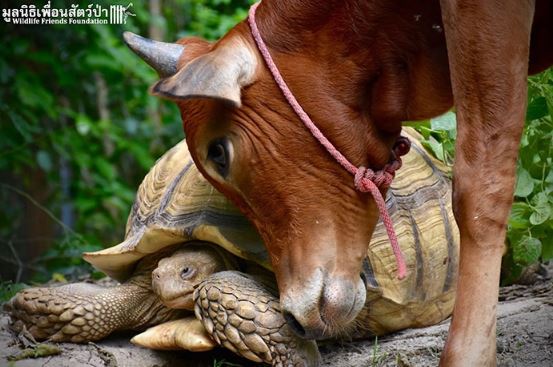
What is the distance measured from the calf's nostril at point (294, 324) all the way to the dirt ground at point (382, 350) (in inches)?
13.8

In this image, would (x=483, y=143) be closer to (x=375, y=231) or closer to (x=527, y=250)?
(x=375, y=231)

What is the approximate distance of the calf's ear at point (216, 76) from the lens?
303 cm

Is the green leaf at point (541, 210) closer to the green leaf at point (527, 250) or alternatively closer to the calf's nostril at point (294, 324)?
the green leaf at point (527, 250)

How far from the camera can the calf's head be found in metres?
3.27

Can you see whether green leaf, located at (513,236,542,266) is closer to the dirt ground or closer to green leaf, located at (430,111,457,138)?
the dirt ground

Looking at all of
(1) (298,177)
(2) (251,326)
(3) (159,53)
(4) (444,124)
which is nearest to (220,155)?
(1) (298,177)

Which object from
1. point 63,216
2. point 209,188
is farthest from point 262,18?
point 63,216

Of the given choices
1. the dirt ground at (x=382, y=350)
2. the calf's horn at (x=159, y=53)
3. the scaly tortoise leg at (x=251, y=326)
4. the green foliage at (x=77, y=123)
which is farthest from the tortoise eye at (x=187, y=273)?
the green foliage at (x=77, y=123)

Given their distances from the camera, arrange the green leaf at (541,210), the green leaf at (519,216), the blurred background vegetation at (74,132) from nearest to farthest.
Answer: the green leaf at (541,210) → the green leaf at (519,216) → the blurred background vegetation at (74,132)

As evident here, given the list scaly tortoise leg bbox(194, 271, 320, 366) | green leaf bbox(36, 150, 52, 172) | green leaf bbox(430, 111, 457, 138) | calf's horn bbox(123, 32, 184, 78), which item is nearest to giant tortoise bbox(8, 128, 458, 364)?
scaly tortoise leg bbox(194, 271, 320, 366)

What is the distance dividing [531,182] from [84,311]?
6.88 ft

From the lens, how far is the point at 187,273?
12.5 feet

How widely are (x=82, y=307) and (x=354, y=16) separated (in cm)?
169

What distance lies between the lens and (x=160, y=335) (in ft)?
12.3
